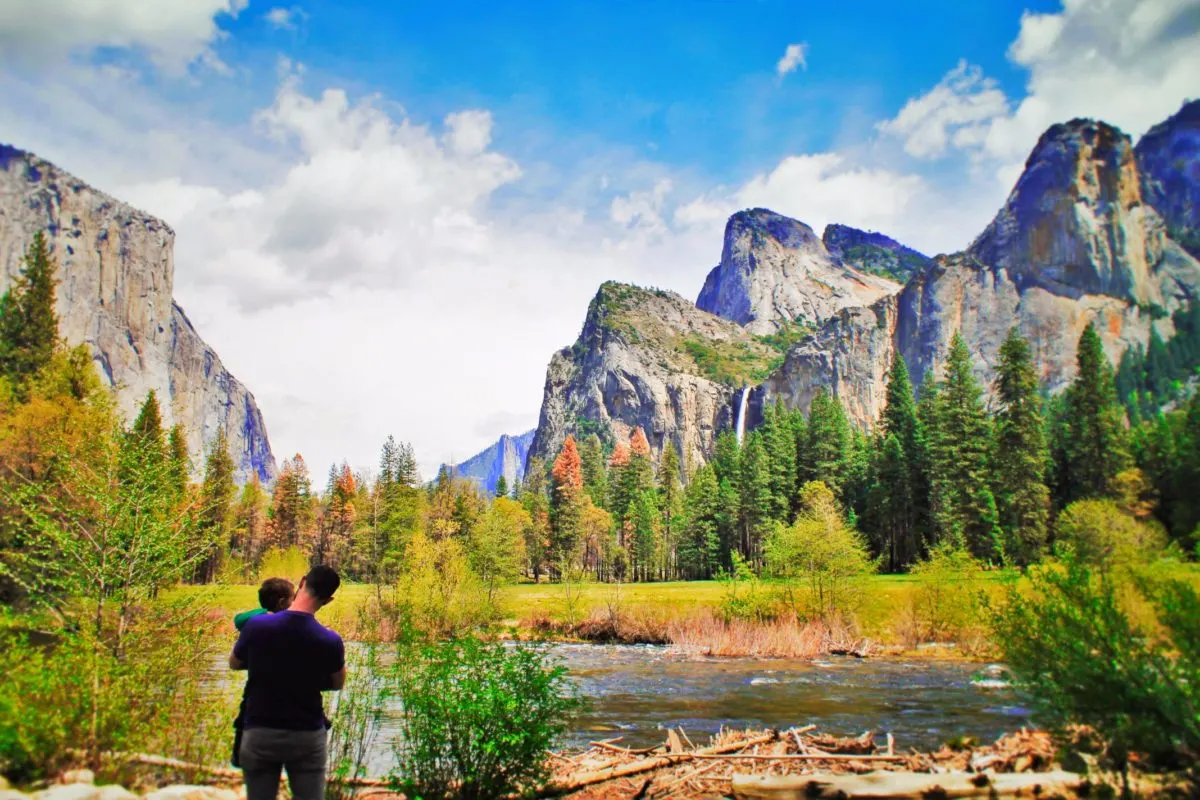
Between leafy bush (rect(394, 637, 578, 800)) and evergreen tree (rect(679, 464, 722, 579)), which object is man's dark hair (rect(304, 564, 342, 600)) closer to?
leafy bush (rect(394, 637, 578, 800))

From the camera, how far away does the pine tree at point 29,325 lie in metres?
45.8

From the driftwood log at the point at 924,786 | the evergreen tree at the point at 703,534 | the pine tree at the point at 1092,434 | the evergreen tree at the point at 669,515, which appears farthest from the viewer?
the evergreen tree at the point at 669,515

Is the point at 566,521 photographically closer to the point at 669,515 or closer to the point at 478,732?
the point at 669,515

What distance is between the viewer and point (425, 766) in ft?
31.9

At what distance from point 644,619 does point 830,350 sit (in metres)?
155

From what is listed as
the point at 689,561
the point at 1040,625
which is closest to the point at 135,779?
the point at 1040,625

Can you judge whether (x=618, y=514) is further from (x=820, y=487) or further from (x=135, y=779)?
(x=135, y=779)

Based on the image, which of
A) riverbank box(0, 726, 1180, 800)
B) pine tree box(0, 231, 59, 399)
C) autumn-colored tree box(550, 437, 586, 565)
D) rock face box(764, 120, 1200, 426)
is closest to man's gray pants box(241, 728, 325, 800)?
riverbank box(0, 726, 1180, 800)

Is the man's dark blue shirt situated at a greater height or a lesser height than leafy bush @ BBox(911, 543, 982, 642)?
greater

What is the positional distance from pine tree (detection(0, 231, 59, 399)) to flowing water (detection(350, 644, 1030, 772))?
132 ft

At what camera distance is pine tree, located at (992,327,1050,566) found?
58.6 m

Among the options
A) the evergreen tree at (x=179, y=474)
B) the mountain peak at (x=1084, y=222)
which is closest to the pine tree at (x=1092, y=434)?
the evergreen tree at (x=179, y=474)

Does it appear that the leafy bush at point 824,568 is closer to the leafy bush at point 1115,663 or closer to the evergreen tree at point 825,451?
the leafy bush at point 1115,663

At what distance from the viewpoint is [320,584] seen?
256 inches
